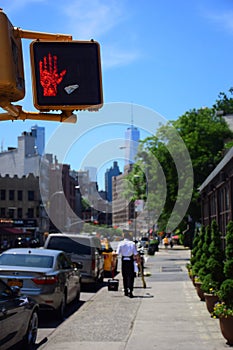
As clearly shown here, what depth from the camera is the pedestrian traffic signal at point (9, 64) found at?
4086 millimetres

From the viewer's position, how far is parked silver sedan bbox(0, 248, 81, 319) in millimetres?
11320

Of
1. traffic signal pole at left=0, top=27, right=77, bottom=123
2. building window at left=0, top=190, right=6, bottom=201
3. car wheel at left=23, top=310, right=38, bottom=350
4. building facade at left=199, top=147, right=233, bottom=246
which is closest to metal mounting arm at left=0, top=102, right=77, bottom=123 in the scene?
traffic signal pole at left=0, top=27, right=77, bottom=123

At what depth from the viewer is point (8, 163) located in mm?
99438

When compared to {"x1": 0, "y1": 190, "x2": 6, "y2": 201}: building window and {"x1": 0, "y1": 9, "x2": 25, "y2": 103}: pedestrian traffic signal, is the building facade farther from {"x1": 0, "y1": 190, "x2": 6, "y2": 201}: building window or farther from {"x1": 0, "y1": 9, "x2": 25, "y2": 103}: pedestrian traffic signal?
{"x1": 0, "y1": 190, "x2": 6, "y2": 201}: building window

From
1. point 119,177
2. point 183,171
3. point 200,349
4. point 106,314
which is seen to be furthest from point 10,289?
point 119,177

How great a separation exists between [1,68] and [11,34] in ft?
1.21

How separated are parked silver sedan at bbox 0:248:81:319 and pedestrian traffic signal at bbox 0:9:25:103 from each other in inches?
294

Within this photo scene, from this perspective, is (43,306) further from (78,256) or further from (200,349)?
(78,256)

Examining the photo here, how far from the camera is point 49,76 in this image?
4.38m

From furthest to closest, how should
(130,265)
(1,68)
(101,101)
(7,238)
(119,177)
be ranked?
(7,238) < (119,177) < (130,265) < (101,101) < (1,68)

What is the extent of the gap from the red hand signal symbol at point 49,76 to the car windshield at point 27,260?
8.19 m

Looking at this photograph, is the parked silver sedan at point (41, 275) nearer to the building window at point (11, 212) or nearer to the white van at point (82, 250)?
the white van at point (82, 250)

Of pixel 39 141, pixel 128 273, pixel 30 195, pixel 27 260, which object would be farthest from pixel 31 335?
pixel 39 141

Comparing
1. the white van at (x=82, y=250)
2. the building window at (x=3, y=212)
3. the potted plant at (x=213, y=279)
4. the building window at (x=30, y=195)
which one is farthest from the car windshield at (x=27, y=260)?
the building window at (x=30, y=195)
